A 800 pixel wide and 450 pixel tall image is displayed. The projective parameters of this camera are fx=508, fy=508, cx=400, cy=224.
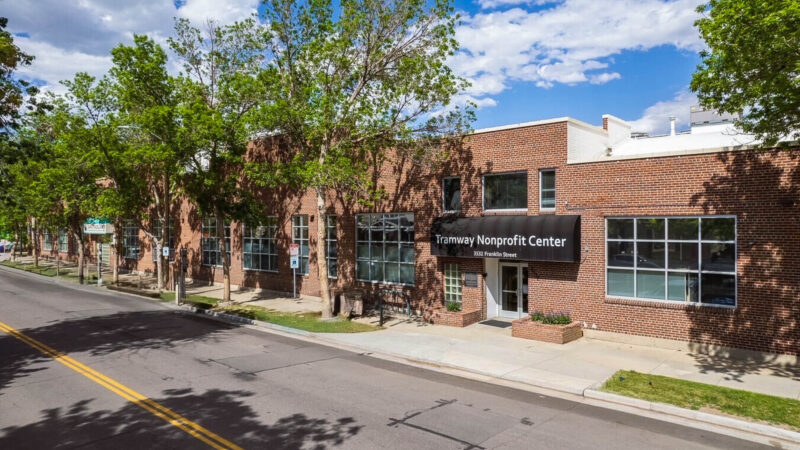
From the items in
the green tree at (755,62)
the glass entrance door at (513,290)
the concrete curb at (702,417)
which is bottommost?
the concrete curb at (702,417)

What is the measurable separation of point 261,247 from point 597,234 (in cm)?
1844

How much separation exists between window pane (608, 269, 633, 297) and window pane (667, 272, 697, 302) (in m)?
1.07

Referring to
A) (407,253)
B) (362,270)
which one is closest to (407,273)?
(407,253)

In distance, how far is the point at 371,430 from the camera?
341 inches

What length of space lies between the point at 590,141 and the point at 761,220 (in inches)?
246

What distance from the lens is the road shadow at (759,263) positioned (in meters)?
12.7

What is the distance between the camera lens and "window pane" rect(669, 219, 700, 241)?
1427 centimetres

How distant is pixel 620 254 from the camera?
1563cm

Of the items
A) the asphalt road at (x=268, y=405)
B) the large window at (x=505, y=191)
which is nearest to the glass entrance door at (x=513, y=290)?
the large window at (x=505, y=191)

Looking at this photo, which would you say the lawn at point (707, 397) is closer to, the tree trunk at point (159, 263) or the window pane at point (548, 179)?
the window pane at point (548, 179)

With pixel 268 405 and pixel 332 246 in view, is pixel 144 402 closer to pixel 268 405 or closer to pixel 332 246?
pixel 268 405

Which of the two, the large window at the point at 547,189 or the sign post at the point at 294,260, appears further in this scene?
the sign post at the point at 294,260

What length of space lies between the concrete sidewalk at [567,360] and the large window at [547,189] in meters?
4.42

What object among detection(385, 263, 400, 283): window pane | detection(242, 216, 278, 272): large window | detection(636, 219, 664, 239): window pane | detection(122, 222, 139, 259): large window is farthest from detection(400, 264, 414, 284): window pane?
detection(122, 222, 139, 259): large window
